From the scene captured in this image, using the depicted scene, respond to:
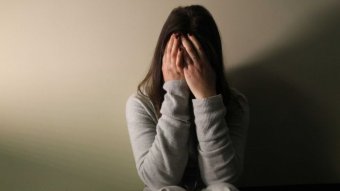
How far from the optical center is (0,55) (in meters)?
0.95

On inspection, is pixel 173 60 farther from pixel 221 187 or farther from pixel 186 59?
pixel 221 187

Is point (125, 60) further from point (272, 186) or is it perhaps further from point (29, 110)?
point (272, 186)

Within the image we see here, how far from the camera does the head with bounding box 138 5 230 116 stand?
880 mm

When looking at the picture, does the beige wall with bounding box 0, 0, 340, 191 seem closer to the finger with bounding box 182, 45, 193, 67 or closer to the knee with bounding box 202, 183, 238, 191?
the finger with bounding box 182, 45, 193, 67

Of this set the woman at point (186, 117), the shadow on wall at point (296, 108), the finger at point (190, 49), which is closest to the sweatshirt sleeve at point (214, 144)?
the woman at point (186, 117)

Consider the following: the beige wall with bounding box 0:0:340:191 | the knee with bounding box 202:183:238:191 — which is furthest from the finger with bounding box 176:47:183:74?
the knee with bounding box 202:183:238:191

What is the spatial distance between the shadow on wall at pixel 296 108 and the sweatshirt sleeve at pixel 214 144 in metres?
0.25

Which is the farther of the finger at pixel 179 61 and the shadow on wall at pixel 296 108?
the shadow on wall at pixel 296 108

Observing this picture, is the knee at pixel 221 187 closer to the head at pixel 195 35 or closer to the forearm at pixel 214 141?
the forearm at pixel 214 141

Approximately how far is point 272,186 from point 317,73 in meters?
0.38

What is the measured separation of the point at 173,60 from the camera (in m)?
0.87

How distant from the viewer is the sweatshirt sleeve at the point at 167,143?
820 mm

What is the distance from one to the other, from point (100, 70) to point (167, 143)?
323mm

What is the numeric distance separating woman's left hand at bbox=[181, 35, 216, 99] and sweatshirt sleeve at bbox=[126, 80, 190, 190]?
3 centimetres
